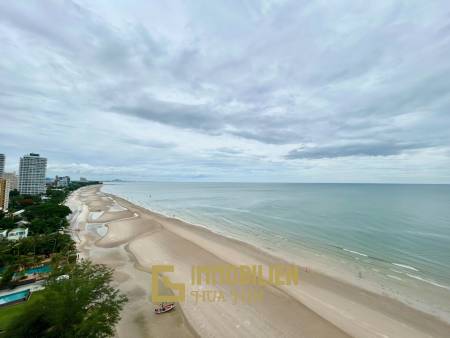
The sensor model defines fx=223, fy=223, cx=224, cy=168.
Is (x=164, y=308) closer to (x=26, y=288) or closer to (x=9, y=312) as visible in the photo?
(x=9, y=312)

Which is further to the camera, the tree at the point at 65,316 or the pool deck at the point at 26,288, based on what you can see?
the pool deck at the point at 26,288

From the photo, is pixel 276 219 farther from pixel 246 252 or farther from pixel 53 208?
pixel 53 208

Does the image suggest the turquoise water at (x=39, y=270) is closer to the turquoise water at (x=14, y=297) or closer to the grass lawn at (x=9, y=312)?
the turquoise water at (x=14, y=297)

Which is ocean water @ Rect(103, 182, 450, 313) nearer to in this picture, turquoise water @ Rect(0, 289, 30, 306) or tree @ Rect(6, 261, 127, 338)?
tree @ Rect(6, 261, 127, 338)

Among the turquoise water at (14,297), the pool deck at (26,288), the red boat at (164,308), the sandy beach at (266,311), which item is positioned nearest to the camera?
the sandy beach at (266,311)

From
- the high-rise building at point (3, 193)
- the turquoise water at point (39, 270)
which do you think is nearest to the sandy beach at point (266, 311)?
the turquoise water at point (39, 270)

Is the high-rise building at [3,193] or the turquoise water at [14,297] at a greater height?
the high-rise building at [3,193]

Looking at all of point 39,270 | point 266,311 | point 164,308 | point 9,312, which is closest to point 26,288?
point 39,270

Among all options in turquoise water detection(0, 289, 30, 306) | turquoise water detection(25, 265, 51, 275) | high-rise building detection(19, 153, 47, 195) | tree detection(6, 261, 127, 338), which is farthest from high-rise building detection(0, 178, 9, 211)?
high-rise building detection(19, 153, 47, 195)
